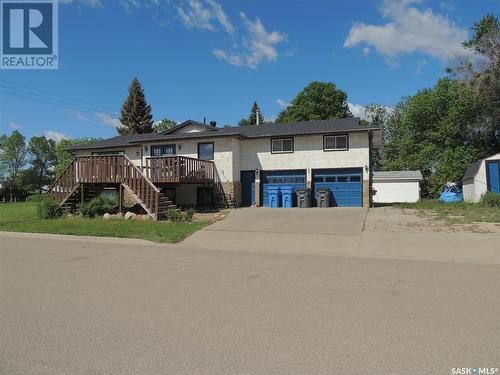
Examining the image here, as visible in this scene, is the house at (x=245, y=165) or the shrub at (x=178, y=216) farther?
the house at (x=245, y=165)

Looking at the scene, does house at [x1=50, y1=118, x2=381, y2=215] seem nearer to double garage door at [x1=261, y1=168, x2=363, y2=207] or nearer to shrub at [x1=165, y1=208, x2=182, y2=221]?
double garage door at [x1=261, y1=168, x2=363, y2=207]

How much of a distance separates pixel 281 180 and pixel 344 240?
11.6m

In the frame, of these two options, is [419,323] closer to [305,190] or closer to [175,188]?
[305,190]

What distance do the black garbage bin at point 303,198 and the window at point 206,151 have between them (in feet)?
18.9

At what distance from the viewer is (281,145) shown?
22562 mm

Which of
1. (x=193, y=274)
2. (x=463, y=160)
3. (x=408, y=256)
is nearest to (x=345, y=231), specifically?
(x=408, y=256)

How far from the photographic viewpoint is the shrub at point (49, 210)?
17.6 m

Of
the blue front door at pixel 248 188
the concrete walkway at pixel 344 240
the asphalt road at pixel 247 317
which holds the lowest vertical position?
the asphalt road at pixel 247 317

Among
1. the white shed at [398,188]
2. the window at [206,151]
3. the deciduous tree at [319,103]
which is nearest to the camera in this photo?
the window at [206,151]

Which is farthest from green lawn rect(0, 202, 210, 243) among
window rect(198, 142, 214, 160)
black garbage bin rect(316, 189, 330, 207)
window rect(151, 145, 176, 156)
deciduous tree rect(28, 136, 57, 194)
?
deciduous tree rect(28, 136, 57, 194)

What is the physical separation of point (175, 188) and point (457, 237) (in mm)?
17048

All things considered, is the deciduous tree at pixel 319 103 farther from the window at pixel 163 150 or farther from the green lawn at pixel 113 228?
the green lawn at pixel 113 228

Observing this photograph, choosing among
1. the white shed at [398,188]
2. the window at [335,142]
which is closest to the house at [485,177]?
the white shed at [398,188]

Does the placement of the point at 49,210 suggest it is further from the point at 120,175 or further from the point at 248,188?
the point at 248,188
